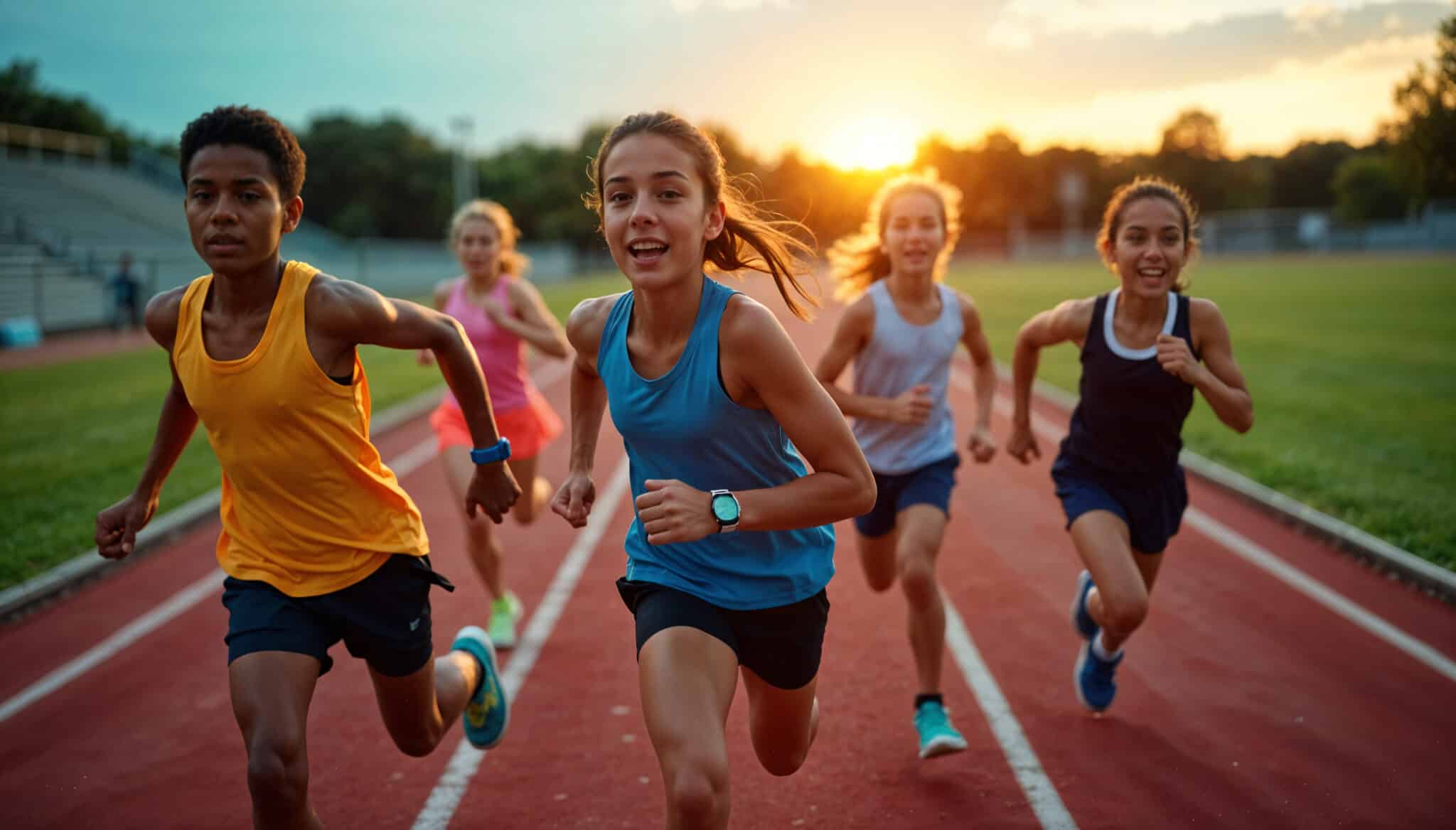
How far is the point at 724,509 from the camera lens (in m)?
2.85

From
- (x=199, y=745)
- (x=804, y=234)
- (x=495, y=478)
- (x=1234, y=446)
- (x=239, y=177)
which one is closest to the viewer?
(x=239, y=177)

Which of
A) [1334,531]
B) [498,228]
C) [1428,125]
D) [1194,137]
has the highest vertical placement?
[1194,137]

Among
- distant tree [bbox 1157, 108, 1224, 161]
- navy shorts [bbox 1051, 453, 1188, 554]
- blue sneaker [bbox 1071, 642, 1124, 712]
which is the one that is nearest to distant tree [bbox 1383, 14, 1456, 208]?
navy shorts [bbox 1051, 453, 1188, 554]

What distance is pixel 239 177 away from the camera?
346 cm

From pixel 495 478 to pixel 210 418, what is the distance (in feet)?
2.99

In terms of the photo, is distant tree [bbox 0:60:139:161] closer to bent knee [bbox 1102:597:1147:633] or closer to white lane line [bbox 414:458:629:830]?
white lane line [bbox 414:458:629:830]

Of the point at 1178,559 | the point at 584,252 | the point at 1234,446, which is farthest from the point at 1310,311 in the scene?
the point at 584,252

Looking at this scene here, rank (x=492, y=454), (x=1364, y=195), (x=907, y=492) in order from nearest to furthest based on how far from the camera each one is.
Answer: (x=492, y=454)
(x=907, y=492)
(x=1364, y=195)

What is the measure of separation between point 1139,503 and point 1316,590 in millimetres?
2892

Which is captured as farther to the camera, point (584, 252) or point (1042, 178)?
point (1042, 178)

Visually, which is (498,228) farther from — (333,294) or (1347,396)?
(1347,396)

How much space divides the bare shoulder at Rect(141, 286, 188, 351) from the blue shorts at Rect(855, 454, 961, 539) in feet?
9.78

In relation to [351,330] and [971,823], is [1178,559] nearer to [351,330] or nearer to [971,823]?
[971,823]

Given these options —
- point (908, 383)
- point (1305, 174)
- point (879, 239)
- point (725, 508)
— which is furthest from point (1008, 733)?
point (1305, 174)
